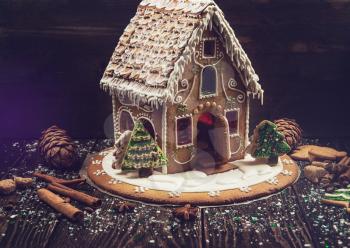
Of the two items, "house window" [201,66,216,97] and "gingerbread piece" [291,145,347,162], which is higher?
"house window" [201,66,216,97]

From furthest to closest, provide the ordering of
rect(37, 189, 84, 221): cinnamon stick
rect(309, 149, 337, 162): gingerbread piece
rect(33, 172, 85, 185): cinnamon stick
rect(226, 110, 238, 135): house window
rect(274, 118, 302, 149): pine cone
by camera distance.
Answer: rect(274, 118, 302, 149): pine cone < rect(309, 149, 337, 162): gingerbread piece < rect(226, 110, 238, 135): house window < rect(33, 172, 85, 185): cinnamon stick < rect(37, 189, 84, 221): cinnamon stick

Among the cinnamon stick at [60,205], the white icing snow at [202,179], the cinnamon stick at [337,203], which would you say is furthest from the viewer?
the white icing snow at [202,179]

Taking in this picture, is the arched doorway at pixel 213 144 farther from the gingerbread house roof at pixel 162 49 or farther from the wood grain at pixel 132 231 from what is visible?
the wood grain at pixel 132 231

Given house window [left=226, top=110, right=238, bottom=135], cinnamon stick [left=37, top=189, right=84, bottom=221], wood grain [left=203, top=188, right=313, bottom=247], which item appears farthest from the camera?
house window [left=226, top=110, right=238, bottom=135]

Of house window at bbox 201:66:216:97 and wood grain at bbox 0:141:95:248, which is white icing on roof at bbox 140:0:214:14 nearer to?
house window at bbox 201:66:216:97

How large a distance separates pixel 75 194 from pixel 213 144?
0.69 metres

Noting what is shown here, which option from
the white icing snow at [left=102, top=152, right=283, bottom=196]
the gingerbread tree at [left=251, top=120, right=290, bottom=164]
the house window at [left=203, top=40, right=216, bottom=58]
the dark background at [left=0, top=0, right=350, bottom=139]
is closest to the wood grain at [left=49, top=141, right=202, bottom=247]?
the white icing snow at [left=102, top=152, right=283, bottom=196]

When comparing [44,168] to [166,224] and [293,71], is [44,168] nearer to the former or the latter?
[166,224]

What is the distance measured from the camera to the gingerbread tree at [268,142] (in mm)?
2791

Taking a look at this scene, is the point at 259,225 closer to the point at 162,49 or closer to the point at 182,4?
the point at 162,49

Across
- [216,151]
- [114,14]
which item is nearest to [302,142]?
[216,151]

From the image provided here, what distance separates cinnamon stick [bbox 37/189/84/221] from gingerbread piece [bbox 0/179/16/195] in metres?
0.15

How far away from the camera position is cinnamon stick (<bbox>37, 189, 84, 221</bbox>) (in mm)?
2338

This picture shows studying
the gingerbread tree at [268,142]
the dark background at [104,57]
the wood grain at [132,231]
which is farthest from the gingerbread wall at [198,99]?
the dark background at [104,57]
